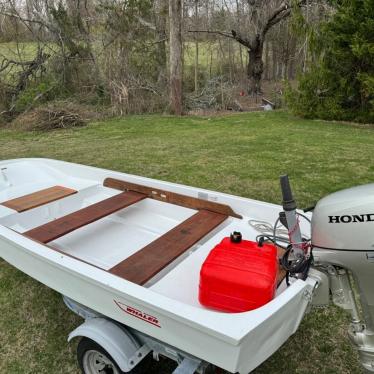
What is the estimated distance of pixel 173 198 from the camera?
3.00 m

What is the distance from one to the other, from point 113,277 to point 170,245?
589 mm

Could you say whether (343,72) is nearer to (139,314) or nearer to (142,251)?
(142,251)

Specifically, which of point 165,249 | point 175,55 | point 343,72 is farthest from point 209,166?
point 175,55

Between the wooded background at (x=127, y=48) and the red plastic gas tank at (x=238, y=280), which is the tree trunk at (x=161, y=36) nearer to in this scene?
the wooded background at (x=127, y=48)

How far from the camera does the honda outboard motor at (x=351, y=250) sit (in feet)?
4.93

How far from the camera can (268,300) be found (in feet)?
5.33

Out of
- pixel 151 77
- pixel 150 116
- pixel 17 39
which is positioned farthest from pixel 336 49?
pixel 17 39

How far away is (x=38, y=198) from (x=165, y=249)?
1574mm

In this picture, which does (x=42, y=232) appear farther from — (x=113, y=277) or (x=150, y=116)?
(x=150, y=116)

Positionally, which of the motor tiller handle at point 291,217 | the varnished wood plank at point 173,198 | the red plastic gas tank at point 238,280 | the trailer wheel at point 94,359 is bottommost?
the trailer wheel at point 94,359

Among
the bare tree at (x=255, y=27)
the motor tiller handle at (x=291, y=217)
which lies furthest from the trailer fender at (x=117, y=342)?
the bare tree at (x=255, y=27)

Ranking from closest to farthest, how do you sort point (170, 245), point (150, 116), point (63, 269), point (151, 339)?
Answer: point (151, 339) < point (63, 269) < point (170, 245) < point (150, 116)

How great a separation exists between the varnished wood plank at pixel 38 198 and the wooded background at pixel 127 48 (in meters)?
6.63

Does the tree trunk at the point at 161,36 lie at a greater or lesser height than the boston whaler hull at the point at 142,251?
greater
